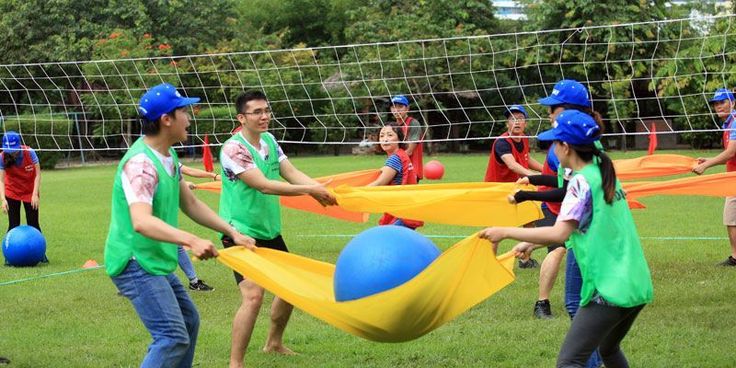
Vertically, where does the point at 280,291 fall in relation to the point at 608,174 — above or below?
below

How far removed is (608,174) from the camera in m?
5.48

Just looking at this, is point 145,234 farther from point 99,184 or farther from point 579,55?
point 579,55

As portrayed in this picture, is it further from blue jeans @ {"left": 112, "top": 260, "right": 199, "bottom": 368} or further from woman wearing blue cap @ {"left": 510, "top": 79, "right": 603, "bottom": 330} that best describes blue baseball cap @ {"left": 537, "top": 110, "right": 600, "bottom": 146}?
blue jeans @ {"left": 112, "top": 260, "right": 199, "bottom": 368}

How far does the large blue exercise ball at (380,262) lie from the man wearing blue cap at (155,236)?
894mm

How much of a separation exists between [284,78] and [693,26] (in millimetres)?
14429

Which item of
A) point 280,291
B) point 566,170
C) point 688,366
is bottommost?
point 688,366

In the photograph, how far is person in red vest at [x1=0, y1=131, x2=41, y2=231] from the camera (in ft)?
44.8

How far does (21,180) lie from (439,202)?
8.09 meters

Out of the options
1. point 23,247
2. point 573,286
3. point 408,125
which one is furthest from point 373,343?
point 23,247

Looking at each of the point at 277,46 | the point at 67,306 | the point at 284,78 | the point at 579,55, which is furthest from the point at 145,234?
the point at 277,46

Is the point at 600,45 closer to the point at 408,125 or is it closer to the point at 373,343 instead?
the point at 408,125

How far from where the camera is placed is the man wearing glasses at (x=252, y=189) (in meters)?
7.20

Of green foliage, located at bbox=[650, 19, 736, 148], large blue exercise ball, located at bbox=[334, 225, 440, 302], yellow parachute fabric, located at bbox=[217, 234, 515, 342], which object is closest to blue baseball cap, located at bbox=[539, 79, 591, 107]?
yellow parachute fabric, located at bbox=[217, 234, 515, 342]

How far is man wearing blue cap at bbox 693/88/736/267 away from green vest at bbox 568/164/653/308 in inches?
203
